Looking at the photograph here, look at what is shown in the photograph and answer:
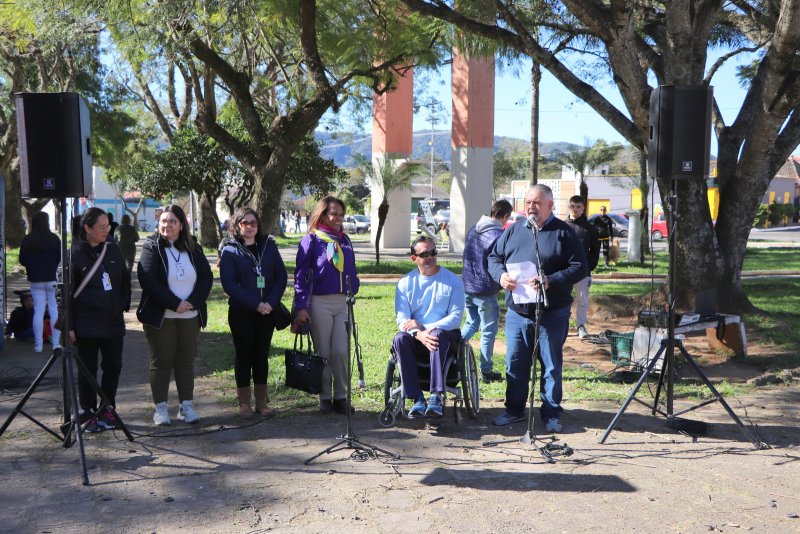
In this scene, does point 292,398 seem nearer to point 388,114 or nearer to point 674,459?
point 674,459

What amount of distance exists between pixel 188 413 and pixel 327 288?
1504mm

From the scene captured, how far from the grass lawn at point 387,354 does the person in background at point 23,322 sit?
2.24 metres

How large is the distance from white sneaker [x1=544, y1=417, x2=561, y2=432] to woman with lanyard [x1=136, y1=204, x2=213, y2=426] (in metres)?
2.80

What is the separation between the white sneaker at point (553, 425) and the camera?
624 centimetres

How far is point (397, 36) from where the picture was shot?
17.3 m

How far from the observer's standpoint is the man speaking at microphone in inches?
245

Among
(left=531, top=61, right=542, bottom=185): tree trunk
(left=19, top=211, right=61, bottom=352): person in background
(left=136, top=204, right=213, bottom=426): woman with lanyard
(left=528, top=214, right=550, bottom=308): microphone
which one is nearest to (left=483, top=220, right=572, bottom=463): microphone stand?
(left=528, top=214, right=550, bottom=308): microphone

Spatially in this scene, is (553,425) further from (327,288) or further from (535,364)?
(327,288)

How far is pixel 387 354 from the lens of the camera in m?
9.58

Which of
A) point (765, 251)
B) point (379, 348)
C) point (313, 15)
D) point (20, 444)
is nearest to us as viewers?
point (20, 444)

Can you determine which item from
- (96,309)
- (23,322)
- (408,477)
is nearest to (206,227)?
(23,322)

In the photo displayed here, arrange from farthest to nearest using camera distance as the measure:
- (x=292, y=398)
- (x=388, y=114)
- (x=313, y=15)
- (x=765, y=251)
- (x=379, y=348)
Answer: (x=388, y=114) → (x=765, y=251) → (x=313, y=15) → (x=379, y=348) → (x=292, y=398)

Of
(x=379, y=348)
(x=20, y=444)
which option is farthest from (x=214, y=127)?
(x=20, y=444)

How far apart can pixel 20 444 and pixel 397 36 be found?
13.2m
